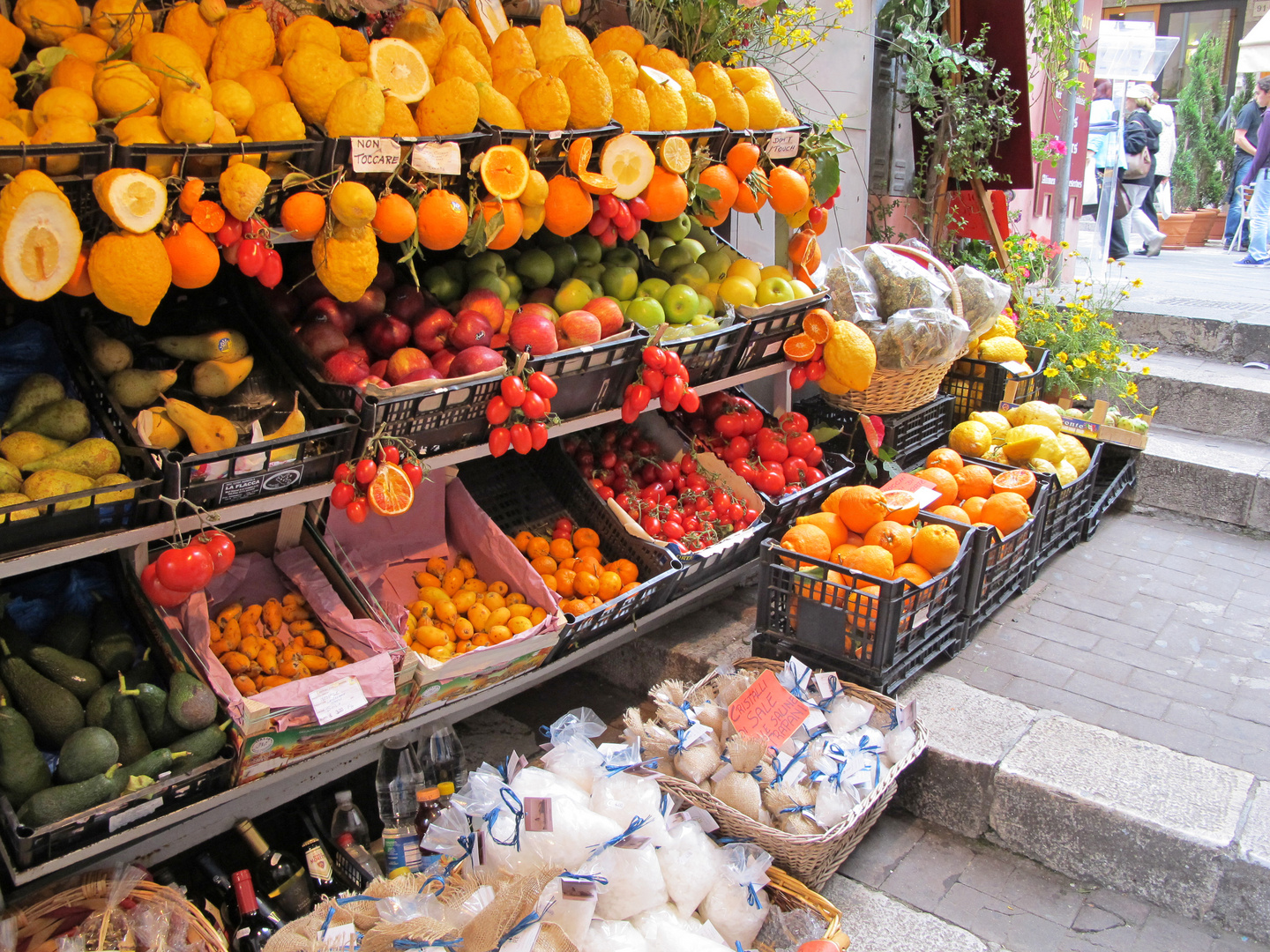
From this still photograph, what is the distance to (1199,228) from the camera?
12727 millimetres

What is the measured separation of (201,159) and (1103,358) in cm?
440

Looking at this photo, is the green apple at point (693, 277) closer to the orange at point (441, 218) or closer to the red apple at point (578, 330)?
the red apple at point (578, 330)

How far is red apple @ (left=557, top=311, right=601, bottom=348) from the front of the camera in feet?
9.23

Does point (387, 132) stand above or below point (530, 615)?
above

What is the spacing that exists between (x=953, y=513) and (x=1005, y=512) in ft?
0.62

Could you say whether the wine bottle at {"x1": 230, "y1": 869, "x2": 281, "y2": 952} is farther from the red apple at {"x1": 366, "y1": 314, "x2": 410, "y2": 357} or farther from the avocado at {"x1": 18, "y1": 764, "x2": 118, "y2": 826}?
the red apple at {"x1": 366, "y1": 314, "x2": 410, "y2": 357}

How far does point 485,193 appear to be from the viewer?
245cm

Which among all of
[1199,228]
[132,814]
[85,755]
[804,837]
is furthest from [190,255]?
[1199,228]

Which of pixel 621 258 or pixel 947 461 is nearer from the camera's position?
pixel 621 258

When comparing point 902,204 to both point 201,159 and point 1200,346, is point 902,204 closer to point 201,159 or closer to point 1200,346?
point 1200,346

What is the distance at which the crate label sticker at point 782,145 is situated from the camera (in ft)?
10.7

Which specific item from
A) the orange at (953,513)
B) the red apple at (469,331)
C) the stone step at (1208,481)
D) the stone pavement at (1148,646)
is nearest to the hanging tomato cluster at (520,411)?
the red apple at (469,331)

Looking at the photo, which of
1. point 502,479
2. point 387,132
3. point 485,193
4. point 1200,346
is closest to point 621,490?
point 502,479

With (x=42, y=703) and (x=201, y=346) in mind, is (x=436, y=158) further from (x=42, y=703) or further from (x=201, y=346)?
(x=42, y=703)
